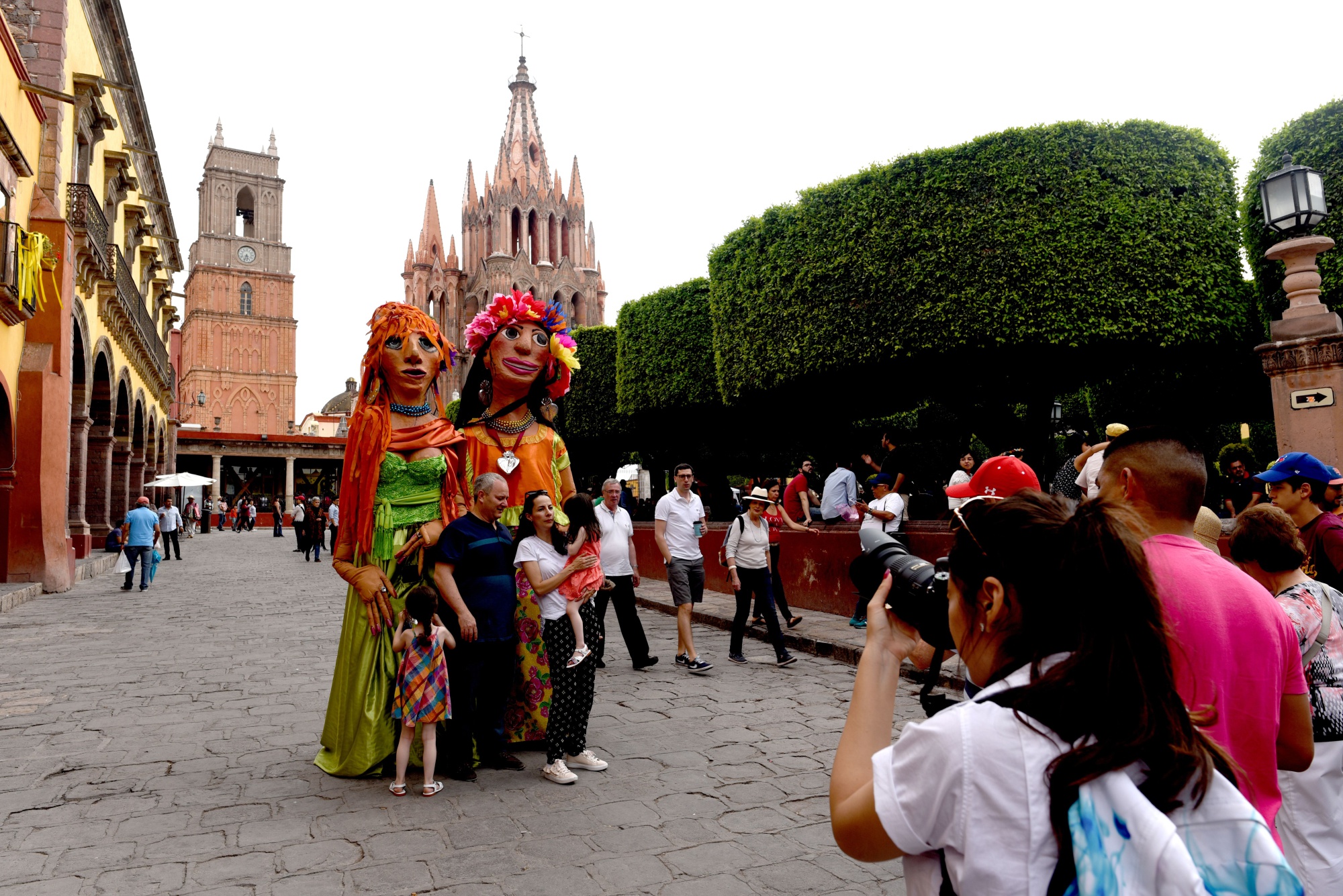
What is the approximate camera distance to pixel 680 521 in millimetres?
8133

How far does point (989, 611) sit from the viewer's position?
1378 millimetres

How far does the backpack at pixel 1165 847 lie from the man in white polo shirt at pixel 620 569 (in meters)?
5.76

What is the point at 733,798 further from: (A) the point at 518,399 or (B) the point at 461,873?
(A) the point at 518,399

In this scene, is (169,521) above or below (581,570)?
above

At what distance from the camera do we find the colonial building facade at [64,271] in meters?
12.7

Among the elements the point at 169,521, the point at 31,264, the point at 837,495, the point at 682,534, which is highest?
the point at 31,264

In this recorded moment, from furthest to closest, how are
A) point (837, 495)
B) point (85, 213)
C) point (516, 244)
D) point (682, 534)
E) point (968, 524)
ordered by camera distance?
1. point (516, 244)
2. point (85, 213)
3. point (837, 495)
4. point (682, 534)
5. point (968, 524)

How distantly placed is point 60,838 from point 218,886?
3.30 ft

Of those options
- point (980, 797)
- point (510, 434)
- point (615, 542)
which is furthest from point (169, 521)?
point (980, 797)

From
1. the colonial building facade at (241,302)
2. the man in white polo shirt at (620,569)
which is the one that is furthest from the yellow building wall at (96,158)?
the colonial building facade at (241,302)

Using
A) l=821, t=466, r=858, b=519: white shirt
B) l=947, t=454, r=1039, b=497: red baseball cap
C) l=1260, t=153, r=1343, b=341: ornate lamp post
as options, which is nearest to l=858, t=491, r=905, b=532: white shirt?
l=821, t=466, r=858, b=519: white shirt

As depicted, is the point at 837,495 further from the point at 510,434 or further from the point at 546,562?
the point at 546,562

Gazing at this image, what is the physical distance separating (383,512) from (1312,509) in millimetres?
4237

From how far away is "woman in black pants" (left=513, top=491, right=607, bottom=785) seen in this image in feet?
14.5
